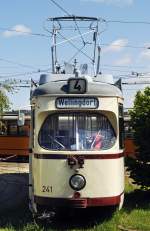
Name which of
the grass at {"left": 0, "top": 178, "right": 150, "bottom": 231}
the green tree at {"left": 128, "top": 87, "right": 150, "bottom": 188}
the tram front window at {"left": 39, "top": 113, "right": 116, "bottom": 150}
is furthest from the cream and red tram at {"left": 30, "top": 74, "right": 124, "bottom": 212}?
the green tree at {"left": 128, "top": 87, "right": 150, "bottom": 188}

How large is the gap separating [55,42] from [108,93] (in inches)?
182

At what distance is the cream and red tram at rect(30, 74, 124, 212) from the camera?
10.1 m

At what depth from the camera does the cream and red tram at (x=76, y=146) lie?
10.1m

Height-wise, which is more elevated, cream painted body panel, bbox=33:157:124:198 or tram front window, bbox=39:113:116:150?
tram front window, bbox=39:113:116:150

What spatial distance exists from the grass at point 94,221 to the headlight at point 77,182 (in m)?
0.81

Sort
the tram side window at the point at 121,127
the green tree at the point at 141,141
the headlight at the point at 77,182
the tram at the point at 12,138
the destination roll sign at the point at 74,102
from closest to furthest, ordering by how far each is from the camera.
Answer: the headlight at the point at 77,182, the destination roll sign at the point at 74,102, the tram side window at the point at 121,127, the green tree at the point at 141,141, the tram at the point at 12,138

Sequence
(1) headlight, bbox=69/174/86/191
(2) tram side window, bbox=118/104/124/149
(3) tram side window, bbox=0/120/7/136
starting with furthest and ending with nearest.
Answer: (3) tram side window, bbox=0/120/7/136 < (2) tram side window, bbox=118/104/124/149 < (1) headlight, bbox=69/174/86/191

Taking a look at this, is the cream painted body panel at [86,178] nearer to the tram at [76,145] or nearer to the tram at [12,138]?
the tram at [76,145]

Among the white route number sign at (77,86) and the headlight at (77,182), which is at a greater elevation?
the white route number sign at (77,86)

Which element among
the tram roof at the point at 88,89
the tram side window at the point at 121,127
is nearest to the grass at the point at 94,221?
the tram side window at the point at 121,127

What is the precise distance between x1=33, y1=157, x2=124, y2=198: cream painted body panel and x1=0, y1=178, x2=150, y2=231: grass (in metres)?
0.66

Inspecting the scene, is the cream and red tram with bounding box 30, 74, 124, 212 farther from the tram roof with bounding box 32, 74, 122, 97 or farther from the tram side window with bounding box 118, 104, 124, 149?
the tram side window with bounding box 118, 104, 124, 149

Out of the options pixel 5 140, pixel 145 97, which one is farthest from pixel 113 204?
pixel 5 140

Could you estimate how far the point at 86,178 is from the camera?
10141 mm
